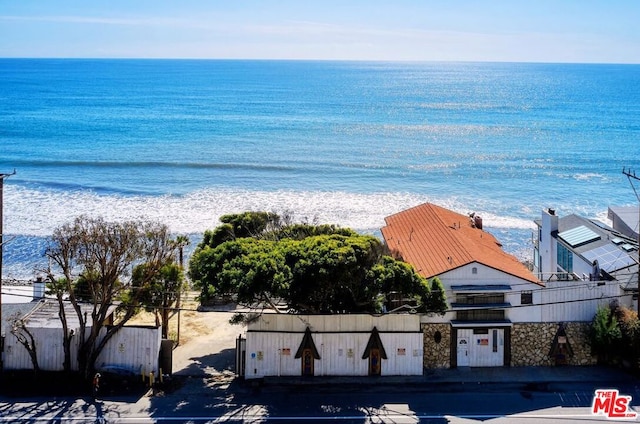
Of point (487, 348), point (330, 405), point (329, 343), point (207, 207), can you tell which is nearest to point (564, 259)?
point (487, 348)

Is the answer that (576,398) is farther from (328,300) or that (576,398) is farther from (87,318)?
(87,318)

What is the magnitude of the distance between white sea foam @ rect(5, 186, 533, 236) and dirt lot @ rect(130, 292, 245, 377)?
59.8 feet

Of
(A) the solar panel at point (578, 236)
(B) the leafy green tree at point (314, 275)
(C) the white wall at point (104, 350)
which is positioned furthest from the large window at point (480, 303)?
(C) the white wall at point (104, 350)

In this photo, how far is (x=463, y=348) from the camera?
1110 inches

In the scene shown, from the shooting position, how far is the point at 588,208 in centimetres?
6066

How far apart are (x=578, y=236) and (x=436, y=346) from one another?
1138 cm

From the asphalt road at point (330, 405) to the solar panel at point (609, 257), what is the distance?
5886mm

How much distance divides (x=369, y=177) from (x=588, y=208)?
20.9 meters

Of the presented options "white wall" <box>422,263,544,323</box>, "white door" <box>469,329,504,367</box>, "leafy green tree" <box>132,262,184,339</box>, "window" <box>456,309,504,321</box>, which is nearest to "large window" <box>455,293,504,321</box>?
"window" <box>456,309,504,321</box>

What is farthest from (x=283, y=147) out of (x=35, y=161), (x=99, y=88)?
(x=99, y=88)

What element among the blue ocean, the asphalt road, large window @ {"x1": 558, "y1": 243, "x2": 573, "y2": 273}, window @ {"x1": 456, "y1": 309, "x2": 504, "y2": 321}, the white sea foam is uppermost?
the blue ocean

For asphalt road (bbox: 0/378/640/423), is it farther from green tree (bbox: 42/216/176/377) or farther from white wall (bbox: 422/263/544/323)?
white wall (bbox: 422/263/544/323)

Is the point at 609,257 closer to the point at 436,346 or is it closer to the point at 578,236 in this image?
the point at 578,236

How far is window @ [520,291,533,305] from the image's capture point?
92.5 feet
